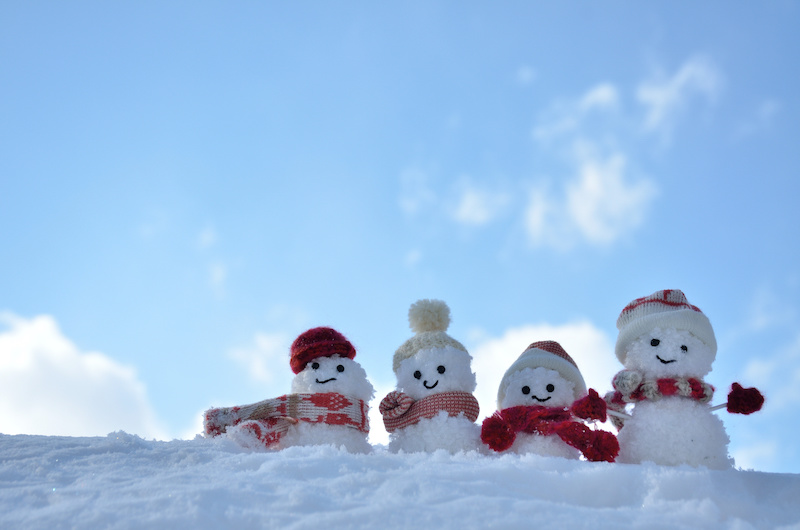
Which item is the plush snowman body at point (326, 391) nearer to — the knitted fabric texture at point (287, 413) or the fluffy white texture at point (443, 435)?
the knitted fabric texture at point (287, 413)

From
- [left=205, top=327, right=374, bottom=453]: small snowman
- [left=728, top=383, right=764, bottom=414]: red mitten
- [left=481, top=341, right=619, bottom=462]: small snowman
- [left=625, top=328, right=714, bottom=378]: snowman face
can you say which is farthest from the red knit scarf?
[left=205, top=327, right=374, bottom=453]: small snowman

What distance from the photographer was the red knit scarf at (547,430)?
3.59m

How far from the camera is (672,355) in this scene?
3.82 meters

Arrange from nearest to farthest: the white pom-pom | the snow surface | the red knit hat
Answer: the snow surface, the red knit hat, the white pom-pom

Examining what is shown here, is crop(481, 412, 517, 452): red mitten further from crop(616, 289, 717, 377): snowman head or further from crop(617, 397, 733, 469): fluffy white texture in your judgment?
crop(616, 289, 717, 377): snowman head

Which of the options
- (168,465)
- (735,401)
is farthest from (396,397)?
(735,401)

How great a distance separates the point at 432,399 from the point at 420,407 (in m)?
0.09

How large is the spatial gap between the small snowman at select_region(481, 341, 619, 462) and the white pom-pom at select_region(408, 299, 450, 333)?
56cm

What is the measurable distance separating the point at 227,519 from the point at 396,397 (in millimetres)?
2261

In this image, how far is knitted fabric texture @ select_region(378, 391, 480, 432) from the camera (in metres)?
3.98

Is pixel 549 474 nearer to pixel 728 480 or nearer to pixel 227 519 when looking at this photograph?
pixel 728 480

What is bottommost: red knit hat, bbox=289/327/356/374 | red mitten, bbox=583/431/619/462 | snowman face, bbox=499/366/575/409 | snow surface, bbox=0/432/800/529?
snow surface, bbox=0/432/800/529

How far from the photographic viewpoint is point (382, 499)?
203 cm

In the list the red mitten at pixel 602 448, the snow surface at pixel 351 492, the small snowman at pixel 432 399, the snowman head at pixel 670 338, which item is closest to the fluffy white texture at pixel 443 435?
the small snowman at pixel 432 399
